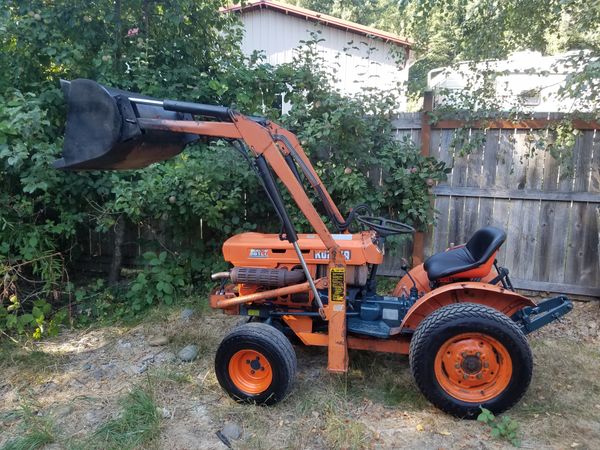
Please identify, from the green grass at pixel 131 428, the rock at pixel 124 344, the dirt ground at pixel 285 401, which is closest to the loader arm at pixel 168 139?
the dirt ground at pixel 285 401

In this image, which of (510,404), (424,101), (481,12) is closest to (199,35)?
(424,101)

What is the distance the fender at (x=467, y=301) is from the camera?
10.7 ft

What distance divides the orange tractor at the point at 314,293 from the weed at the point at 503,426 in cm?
7

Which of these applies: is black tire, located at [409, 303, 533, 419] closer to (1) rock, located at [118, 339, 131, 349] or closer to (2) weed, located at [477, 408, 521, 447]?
(2) weed, located at [477, 408, 521, 447]

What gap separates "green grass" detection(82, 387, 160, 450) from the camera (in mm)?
2834

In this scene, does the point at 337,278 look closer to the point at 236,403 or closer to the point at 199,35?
the point at 236,403

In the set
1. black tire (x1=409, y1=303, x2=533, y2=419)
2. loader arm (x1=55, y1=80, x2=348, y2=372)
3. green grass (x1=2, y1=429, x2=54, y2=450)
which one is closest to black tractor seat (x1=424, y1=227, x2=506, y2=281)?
black tire (x1=409, y1=303, x2=533, y2=419)

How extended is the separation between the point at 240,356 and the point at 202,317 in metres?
1.67

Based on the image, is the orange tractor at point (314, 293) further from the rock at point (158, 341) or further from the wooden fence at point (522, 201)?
the wooden fence at point (522, 201)

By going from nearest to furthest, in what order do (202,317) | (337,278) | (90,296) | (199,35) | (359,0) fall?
(337,278) < (202,317) < (90,296) < (199,35) < (359,0)

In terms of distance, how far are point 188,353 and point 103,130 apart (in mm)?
2027

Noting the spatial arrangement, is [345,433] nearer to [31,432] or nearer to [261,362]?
[261,362]

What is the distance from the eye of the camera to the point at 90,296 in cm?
526

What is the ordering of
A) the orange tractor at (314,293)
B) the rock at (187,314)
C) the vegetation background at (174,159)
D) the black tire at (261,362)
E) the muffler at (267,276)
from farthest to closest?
1. the rock at (187,314)
2. the vegetation background at (174,159)
3. the muffler at (267,276)
4. the black tire at (261,362)
5. the orange tractor at (314,293)
